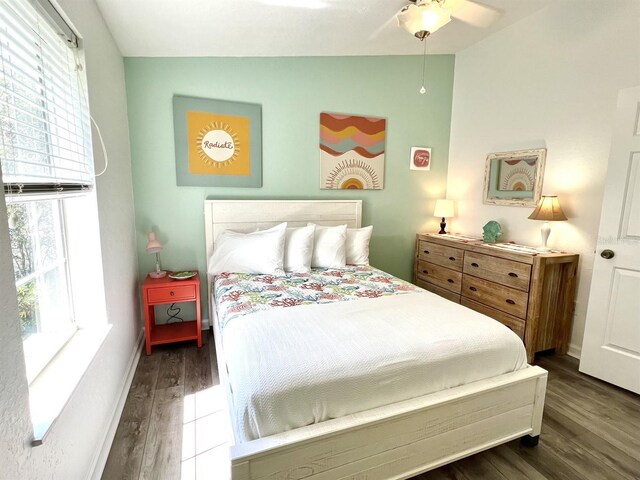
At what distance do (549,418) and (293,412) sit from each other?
1.61 metres

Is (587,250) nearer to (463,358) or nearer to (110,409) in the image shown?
(463,358)

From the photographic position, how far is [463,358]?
1510 millimetres

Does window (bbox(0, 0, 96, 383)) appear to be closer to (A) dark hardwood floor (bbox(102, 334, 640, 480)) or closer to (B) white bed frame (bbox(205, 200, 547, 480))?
(A) dark hardwood floor (bbox(102, 334, 640, 480))

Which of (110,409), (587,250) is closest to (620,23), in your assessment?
(587,250)

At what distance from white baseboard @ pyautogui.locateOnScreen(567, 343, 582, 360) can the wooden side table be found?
2.96 meters

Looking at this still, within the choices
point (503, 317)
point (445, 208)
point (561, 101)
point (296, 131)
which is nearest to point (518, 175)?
point (561, 101)

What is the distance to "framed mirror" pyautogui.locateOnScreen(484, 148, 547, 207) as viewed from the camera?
2809 mm

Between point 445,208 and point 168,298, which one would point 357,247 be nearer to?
point 445,208

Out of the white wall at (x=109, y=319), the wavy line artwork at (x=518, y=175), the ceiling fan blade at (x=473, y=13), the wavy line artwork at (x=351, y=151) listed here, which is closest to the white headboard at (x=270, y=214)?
the wavy line artwork at (x=351, y=151)

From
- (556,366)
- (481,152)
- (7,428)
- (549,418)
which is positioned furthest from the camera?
(481,152)

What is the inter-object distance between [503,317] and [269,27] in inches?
114

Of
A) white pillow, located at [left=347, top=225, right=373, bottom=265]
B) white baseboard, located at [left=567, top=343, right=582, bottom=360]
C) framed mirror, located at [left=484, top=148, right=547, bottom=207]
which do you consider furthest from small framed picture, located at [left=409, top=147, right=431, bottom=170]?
white baseboard, located at [left=567, top=343, right=582, bottom=360]

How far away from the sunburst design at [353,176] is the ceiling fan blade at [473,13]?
1.41 m

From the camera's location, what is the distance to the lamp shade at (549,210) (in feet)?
8.32
